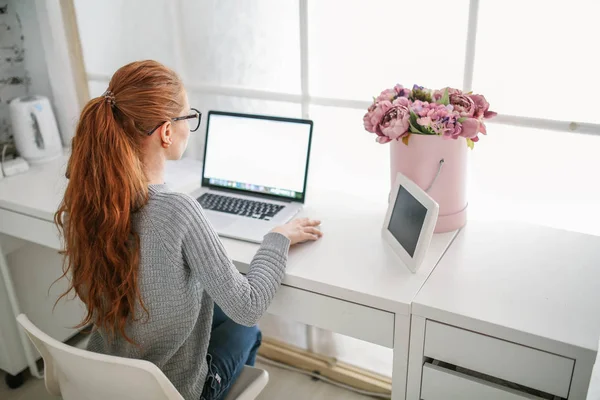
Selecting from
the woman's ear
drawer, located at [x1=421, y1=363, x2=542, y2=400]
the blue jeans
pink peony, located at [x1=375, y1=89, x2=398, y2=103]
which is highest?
pink peony, located at [x1=375, y1=89, x2=398, y2=103]

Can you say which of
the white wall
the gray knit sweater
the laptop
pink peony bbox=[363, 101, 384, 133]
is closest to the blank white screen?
the laptop

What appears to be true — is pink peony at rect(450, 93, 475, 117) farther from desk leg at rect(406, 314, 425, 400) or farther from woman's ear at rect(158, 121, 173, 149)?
woman's ear at rect(158, 121, 173, 149)

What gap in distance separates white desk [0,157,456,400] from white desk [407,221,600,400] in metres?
0.03

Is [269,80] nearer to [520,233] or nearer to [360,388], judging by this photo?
[520,233]

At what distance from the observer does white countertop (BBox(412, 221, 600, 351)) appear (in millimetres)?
1079

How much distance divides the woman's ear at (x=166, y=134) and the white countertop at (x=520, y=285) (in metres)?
0.59

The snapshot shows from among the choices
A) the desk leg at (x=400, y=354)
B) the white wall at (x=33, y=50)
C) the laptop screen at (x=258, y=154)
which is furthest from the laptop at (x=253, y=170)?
the white wall at (x=33, y=50)

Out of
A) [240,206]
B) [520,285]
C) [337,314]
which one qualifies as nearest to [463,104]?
[520,285]

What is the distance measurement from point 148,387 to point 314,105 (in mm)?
1022

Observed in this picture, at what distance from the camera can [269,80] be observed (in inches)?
71.2

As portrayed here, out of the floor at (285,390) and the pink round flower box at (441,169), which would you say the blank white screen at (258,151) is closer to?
the pink round flower box at (441,169)

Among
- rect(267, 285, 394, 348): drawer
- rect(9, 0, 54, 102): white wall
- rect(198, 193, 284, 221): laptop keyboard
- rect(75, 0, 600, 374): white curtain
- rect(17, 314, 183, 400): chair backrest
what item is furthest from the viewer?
rect(9, 0, 54, 102): white wall

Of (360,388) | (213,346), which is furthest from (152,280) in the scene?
(360,388)

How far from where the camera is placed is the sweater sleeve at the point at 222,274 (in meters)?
1.14
